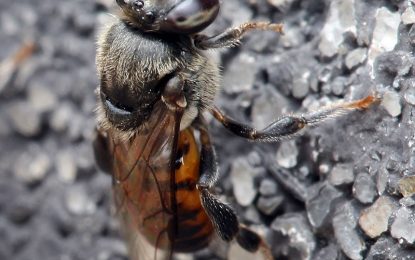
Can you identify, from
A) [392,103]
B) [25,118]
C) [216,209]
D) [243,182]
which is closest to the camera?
[392,103]

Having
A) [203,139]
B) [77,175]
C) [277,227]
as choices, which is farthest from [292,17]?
[77,175]

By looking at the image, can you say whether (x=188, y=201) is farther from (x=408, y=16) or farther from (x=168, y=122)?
(x=408, y=16)

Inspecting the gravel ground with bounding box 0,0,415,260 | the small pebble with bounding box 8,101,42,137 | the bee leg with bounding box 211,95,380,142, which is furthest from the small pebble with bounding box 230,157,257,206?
the small pebble with bounding box 8,101,42,137

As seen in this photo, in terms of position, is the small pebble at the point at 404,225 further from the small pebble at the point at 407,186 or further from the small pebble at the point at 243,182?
the small pebble at the point at 243,182

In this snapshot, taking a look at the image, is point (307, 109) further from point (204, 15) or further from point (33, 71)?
point (33, 71)

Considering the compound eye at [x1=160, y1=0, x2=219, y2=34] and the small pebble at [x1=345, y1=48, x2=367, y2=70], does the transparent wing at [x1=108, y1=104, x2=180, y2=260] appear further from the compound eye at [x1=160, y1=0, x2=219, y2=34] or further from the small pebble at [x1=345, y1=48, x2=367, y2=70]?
the small pebble at [x1=345, y1=48, x2=367, y2=70]

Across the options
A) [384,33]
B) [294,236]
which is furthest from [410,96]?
[294,236]
